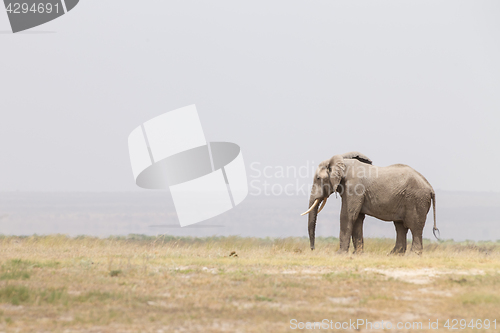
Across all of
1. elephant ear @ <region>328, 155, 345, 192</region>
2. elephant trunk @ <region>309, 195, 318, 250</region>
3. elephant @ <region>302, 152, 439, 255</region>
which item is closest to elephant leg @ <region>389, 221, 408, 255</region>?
elephant @ <region>302, 152, 439, 255</region>

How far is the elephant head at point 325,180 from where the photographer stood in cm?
1811

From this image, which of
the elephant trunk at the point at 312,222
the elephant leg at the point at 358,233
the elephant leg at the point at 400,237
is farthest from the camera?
the elephant trunk at the point at 312,222

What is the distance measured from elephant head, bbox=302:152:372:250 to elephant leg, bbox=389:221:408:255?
253 cm

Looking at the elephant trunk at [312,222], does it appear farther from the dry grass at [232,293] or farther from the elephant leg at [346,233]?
the dry grass at [232,293]

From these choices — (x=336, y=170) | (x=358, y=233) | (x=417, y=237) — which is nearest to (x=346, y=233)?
(x=358, y=233)

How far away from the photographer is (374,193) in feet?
59.4

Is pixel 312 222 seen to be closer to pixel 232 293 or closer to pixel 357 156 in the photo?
pixel 357 156

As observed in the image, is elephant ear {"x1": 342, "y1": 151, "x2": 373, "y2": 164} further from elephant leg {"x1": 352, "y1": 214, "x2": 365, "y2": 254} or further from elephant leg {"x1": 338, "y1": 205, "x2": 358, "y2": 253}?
elephant leg {"x1": 338, "y1": 205, "x2": 358, "y2": 253}

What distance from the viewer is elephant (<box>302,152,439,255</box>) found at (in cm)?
1795

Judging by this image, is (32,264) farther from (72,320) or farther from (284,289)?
(284,289)

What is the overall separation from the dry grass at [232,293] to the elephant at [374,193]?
357 cm

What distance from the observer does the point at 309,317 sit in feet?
27.0

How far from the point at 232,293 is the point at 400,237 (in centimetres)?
1102

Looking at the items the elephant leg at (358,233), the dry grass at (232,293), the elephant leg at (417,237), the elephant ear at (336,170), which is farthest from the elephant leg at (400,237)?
the dry grass at (232,293)
